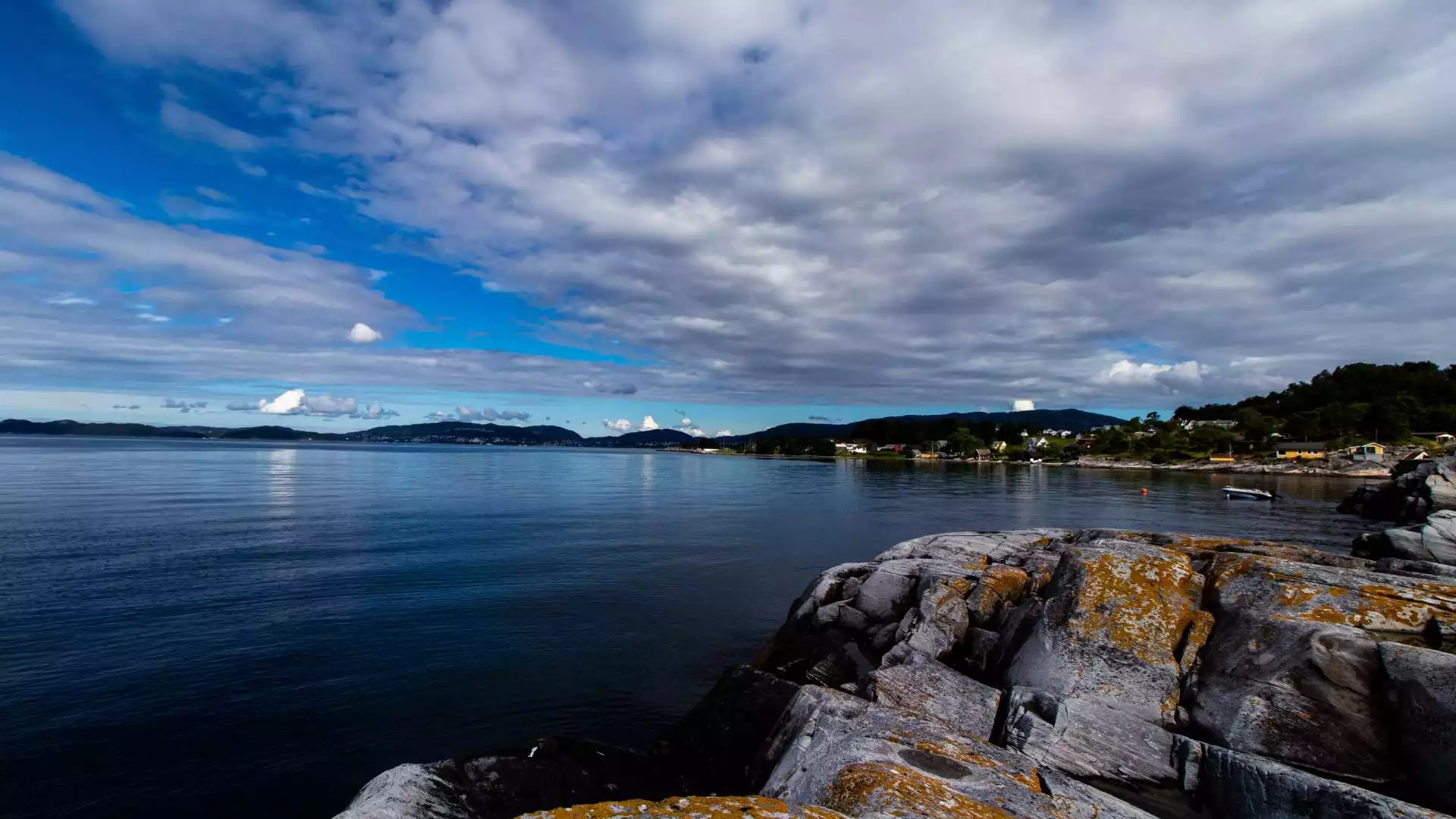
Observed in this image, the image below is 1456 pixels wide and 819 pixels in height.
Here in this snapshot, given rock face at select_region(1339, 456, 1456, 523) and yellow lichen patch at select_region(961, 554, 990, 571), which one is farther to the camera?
rock face at select_region(1339, 456, 1456, 523)

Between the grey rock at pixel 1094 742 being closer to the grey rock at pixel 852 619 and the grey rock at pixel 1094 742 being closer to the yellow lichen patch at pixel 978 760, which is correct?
the yellow lichen patch at pixel 978 760

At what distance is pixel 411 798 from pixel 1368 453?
169 m

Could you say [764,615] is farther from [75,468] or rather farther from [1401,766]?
[75,468]

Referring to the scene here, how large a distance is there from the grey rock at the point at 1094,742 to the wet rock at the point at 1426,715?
8.26 ft

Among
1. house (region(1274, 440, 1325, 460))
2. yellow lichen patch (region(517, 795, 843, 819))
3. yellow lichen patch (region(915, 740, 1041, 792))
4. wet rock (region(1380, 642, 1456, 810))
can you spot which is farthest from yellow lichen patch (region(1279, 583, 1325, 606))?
house (region(1274, 440, 1325, 460))

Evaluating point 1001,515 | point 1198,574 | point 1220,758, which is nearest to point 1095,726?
point 1220,758

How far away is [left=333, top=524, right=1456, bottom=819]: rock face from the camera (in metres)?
6.79

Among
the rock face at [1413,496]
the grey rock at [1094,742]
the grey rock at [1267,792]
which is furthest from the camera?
the rock face at [1413,496]

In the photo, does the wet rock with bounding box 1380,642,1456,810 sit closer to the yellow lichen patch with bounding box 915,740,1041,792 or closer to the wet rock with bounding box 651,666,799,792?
the yellow lichen patch with bounding box 915,740,1041,792

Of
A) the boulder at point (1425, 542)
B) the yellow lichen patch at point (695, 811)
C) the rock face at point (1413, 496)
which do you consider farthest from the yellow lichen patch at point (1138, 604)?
the rock face at point (1413, 496)

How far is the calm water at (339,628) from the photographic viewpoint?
447 inches

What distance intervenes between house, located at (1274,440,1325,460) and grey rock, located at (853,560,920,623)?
175 metres

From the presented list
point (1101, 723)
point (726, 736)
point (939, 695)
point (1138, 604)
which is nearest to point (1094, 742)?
point (1101, 723)

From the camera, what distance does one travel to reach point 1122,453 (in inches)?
7087
